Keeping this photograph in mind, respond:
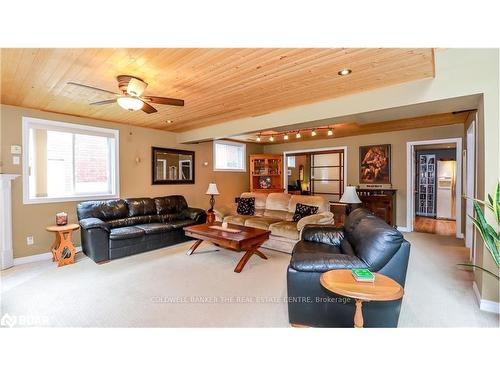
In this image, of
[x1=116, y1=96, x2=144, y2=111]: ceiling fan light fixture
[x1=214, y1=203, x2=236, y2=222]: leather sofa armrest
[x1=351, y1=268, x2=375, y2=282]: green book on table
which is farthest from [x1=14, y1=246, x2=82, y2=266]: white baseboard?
[x1=351, y1=268, x2=375, y2=282]: green book on table

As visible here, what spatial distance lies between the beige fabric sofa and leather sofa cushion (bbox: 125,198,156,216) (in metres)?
1.30

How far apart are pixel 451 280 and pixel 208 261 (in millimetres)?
3199

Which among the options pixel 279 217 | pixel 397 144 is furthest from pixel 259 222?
pixel 397 144

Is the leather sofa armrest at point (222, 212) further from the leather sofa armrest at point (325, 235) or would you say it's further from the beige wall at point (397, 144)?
the beige wall at point (397, 144)

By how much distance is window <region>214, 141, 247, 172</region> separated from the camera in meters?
6.68

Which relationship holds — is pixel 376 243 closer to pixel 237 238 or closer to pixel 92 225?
pixel 237 238

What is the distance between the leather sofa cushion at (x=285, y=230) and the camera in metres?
3.98

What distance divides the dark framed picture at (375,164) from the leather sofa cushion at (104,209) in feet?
18.2

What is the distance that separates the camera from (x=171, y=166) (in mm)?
5711

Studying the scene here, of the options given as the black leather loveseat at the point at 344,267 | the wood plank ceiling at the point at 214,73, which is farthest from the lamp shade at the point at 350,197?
the black leather loveseat at the point at 344,267

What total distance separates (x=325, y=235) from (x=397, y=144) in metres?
4.06

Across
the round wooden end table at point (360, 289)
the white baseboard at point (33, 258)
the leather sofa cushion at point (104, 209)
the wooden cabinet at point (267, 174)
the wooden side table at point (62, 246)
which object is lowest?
the white baseboard at point (33, 258)
